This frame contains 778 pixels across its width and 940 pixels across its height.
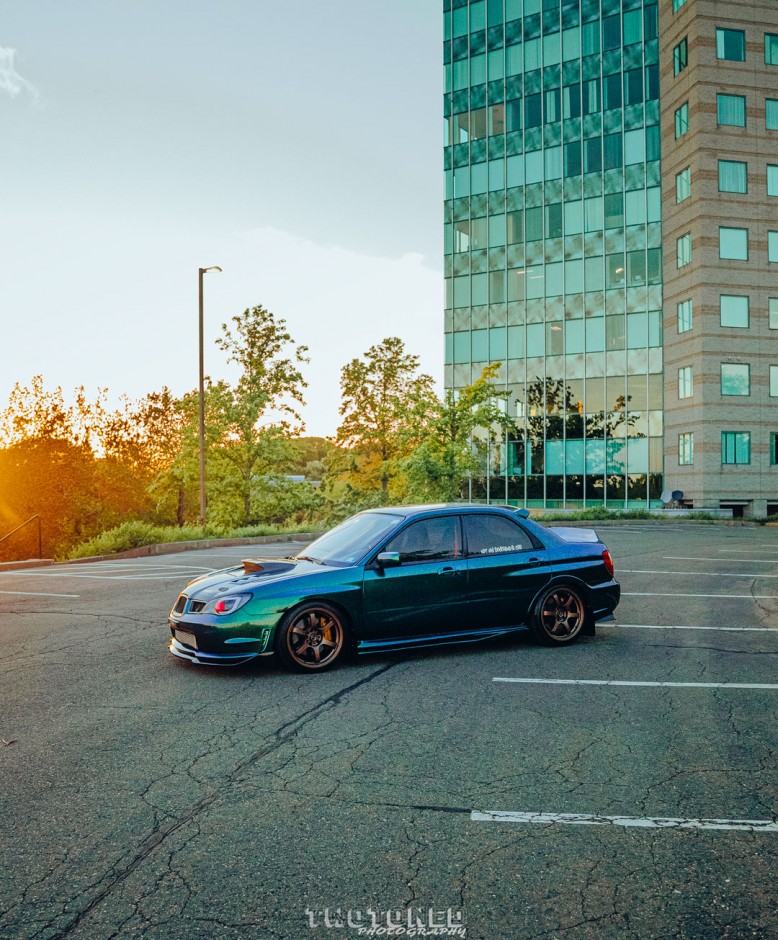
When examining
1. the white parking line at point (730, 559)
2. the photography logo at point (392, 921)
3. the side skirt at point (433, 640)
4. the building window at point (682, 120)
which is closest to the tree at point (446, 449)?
the white parking line at point (730, 559)

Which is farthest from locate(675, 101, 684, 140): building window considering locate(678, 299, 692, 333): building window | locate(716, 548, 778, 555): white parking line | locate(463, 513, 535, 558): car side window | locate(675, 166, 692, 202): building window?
locate(463, 513, 535, 558): car side window

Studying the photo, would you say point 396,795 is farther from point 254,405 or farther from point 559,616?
point 254,405

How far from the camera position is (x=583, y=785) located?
4.53m

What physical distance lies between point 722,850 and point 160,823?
271 centimetres

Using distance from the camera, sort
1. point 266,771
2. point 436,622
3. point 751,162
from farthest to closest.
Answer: point 751,162 < point 436,622 < point 266,771

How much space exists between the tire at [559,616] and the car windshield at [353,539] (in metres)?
1.77

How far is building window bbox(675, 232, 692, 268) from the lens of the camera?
41125mm

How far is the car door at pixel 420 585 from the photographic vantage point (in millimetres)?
7582

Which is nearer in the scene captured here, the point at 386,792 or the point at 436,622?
the point at 386,792

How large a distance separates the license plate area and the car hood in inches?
13.2

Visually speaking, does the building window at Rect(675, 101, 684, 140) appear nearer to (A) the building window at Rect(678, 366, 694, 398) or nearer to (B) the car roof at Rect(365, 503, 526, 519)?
(A) the building window at Rect(678, 366, 694, 398)

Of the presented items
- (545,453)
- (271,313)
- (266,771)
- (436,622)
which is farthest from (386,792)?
(545,453)

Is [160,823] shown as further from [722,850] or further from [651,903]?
[722,850]

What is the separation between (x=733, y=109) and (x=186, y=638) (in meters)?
42.8
